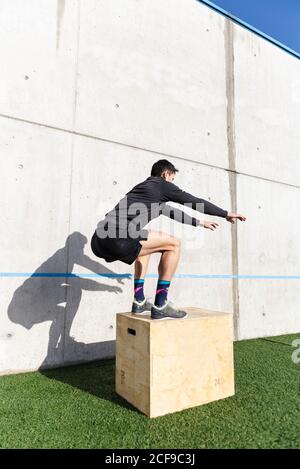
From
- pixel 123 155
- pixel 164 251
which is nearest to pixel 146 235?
pixel 164 251

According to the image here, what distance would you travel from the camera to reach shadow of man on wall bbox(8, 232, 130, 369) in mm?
3146

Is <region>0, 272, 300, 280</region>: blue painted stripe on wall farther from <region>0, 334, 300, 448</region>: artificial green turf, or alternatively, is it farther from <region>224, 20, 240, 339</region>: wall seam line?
<region>0, 334, 300, 448</region>: artificial green turf

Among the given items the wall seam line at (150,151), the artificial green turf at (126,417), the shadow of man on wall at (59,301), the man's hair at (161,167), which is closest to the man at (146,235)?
the man's hair at (161,167)

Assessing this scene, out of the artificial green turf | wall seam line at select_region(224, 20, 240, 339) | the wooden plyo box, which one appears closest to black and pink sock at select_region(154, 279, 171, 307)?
the wooden plyo box

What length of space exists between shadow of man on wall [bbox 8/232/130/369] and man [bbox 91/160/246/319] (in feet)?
3.06

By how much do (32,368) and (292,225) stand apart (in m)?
4.21

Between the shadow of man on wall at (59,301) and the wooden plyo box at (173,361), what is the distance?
0.99 meters

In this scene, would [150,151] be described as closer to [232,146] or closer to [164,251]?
[232,146]

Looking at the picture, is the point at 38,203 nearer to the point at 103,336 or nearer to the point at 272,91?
the point at 103,336

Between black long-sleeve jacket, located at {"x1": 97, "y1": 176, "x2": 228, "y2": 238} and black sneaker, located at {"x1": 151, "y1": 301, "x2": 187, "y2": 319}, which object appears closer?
black sneaker, located at {"x1": 151, "y1": 301, "x2": 187, "y2": 319}

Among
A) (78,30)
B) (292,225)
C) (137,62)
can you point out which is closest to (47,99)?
(78,30)

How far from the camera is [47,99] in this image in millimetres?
3459

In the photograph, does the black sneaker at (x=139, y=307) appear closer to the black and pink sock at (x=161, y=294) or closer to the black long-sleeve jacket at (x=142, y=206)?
the black and pink sock at (x=161, y=294)

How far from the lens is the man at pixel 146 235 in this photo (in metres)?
2.37
